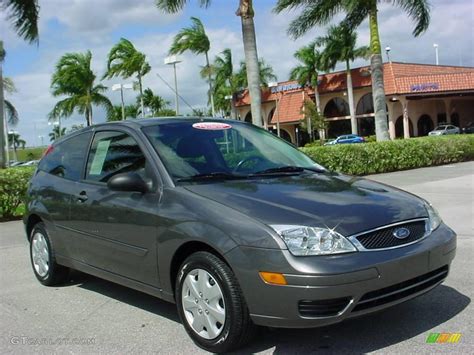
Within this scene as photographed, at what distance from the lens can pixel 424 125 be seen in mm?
51281

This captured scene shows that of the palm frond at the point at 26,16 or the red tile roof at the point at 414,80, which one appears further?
the red tile roof at the point at 414,80

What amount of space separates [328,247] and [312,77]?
47737 mm

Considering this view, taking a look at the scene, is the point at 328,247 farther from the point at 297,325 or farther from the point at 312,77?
the point at 312,77

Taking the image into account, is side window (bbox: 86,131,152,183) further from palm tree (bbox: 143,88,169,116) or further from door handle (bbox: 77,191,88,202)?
palm tree (bbox: 143,88,169,116)

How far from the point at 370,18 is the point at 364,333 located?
64.9ft

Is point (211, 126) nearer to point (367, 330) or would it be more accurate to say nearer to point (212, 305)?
point (212, 305)

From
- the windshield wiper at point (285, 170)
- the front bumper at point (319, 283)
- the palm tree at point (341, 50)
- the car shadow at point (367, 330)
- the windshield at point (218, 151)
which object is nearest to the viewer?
the front bumper at point (319, 283)

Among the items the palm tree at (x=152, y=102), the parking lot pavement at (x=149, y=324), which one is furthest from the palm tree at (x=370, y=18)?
the palm tree at (x=152, y=102)

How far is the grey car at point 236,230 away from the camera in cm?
346

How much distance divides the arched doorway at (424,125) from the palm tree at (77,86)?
92.2ft

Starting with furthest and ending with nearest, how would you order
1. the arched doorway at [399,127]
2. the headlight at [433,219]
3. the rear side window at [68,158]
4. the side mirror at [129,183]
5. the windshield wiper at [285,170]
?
the arched doorway at [399,127]
the rear side window at [68,158]
the windshield wiper at [285,170]
the side mirror at [129,183]
the headlight at [433,219]

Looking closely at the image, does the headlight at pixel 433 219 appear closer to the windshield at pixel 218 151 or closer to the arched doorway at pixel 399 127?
the windshield at pixel 218 151

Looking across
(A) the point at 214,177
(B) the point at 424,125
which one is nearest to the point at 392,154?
(A) the point at 214,177

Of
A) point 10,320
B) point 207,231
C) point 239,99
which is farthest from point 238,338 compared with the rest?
point 239,99
